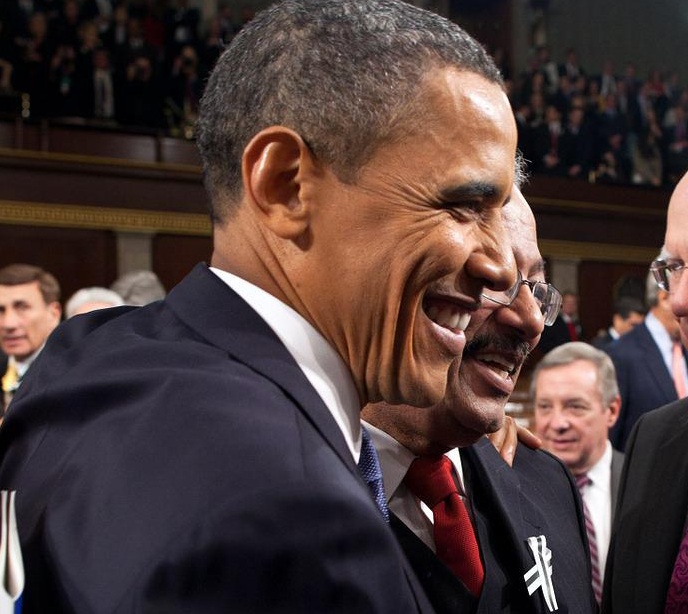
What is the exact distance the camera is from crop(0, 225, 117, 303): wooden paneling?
10.3 metres

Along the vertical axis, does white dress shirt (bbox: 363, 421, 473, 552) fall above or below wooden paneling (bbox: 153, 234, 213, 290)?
below

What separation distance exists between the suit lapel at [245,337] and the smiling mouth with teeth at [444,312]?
18 cm

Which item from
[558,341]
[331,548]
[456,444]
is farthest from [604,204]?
[331,548]

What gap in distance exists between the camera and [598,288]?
13789 mm

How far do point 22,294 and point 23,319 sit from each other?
153mm

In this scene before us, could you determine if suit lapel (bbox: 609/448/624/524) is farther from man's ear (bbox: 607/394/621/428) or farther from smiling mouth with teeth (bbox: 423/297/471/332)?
smiling mouth with teeth (bbox: 423/297/471/332)

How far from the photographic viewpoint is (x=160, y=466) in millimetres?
781

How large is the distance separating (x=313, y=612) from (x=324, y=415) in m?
0.20

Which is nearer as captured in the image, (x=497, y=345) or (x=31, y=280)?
(x=497, y=345)

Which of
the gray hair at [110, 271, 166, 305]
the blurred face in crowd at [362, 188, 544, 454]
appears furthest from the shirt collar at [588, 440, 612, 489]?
the gray hair at [110, 271, 166, 305]

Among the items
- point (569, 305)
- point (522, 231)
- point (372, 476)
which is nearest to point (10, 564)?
point (372, 476)

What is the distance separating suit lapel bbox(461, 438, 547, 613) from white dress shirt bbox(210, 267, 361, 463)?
20.5 inches

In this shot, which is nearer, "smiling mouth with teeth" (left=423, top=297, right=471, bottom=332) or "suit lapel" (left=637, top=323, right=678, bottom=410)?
"smiling mouth with teeth" (left=423, top=297, right=471, bottom=332)

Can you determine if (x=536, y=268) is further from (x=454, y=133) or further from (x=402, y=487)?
(x=454, y=133)
